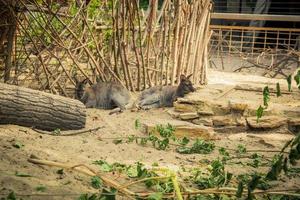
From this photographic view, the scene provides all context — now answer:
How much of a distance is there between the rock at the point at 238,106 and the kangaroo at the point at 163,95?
154 centimetres

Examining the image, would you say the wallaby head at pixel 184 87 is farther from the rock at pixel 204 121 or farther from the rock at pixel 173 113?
the rock at pixel 204 121

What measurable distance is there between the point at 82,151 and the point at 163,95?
3533 mm

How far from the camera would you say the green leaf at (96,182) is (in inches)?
147

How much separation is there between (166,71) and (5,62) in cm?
317

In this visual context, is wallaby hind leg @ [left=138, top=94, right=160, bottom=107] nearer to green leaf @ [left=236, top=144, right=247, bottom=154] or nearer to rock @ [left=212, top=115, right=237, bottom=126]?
rock @ [left=212, top=115, right=237, bottom=126]

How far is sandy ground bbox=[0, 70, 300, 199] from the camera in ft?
11.6

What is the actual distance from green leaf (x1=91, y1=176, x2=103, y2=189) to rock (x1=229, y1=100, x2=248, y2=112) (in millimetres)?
3730

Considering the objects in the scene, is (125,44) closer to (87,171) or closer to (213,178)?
(213,178)

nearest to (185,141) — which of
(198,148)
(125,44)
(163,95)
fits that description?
(198,148)

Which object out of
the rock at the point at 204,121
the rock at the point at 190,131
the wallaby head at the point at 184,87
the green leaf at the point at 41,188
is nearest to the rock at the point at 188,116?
the rock at the point at 204,121

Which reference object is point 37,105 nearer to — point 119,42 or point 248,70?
point 119,42

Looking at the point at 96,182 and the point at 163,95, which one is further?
the point at 163,95

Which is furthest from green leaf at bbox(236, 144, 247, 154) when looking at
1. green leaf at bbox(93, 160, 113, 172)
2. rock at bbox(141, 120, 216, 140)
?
green leaf at bbox(93, 160, 113, 172)

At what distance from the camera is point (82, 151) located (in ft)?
16.8
